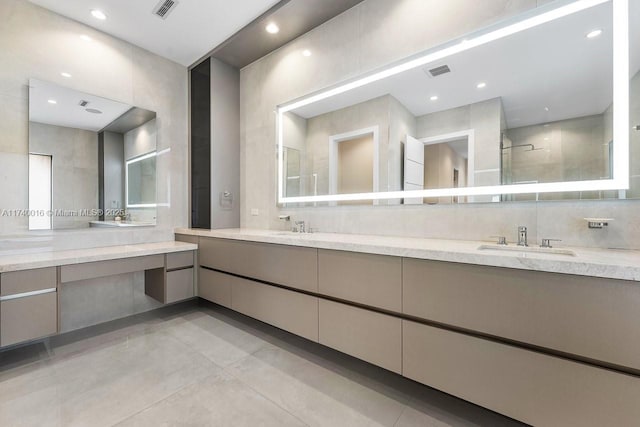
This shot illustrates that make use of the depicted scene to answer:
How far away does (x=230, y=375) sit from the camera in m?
1.87

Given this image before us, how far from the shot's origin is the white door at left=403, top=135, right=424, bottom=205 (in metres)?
2.14

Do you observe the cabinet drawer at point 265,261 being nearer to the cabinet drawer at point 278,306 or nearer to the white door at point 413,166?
the cabinet drawer at point 278,306

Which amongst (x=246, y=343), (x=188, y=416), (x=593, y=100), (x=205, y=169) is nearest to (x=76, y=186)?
(x=205, y=169)

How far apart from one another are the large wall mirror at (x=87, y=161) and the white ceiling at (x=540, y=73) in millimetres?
2880

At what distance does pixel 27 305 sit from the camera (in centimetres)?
193

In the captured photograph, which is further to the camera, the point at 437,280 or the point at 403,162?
the point at 403,162

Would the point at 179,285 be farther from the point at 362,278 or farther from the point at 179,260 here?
the point at 362,278

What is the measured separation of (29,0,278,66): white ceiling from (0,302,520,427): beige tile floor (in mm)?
2889

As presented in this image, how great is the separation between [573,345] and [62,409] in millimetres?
2544

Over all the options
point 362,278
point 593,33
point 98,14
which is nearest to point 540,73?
point 593,33

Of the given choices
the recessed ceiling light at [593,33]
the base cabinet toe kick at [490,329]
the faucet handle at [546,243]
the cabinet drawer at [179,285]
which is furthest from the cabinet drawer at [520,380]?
the cabinet drawer at [179,285]

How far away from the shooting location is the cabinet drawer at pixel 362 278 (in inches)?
62.7

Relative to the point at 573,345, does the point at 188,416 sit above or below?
below

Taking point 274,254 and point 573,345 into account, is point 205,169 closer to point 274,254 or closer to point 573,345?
point 274,254
